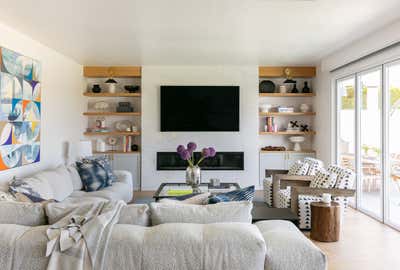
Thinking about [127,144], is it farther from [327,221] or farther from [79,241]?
[79,241]

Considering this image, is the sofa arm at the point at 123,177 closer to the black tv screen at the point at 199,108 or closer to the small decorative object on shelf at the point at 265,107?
the black tv screen at the point at 199,108

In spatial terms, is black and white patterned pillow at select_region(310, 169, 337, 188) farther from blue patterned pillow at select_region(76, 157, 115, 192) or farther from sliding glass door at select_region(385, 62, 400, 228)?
blue patterned pillow at select_region(76, 157, 115, 192)

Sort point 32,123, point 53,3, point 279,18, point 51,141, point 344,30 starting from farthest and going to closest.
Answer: point 51,141 < point 32,123 < point 344,30 < point 279,18 < point 53,3

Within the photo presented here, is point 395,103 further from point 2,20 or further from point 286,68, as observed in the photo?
point 2,20

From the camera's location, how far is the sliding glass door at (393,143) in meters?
4.23

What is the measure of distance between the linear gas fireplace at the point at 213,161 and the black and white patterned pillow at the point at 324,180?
2338mm

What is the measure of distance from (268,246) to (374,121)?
3819mm

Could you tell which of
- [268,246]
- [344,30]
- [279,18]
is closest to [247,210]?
[268,246]

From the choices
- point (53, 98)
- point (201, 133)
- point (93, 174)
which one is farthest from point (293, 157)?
point (53, 98)

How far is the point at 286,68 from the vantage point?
269 inches

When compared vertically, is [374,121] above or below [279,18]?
below

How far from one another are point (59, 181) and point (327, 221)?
10.8 feet

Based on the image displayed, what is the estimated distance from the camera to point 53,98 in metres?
5.27

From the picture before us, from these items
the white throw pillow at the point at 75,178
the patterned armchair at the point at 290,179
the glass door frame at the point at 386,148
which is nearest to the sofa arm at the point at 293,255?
the patterned armchair at the point at 290,179
